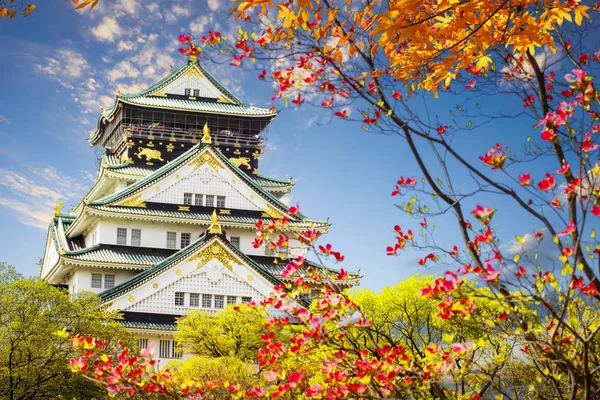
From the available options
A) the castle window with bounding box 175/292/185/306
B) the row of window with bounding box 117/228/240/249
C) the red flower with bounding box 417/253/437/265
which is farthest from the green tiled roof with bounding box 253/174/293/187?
the red flower with bounding box 417/253/437/265

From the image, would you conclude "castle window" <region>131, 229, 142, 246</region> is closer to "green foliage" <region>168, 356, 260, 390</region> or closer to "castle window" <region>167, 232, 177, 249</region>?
"castle window" <region>167, 232, 177, 249</region>

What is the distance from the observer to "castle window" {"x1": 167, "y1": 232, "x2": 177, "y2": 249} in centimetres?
3894

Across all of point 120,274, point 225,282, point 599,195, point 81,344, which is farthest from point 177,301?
point 599,195

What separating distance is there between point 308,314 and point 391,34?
3084 mm

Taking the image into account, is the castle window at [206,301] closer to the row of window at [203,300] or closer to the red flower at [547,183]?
the row of window at [203,300]

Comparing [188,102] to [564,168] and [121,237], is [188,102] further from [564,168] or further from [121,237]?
[564,168]

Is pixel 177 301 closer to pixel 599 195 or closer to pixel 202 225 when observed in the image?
pixel 202 225

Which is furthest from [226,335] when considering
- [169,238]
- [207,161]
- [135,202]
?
[207,161]

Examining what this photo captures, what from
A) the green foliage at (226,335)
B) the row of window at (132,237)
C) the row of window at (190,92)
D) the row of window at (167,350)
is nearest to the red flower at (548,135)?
the green foliage at (226,335)

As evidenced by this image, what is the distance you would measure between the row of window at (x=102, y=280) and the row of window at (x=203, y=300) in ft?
16.3

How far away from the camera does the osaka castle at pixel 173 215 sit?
110 ft

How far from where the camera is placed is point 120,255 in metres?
37.0

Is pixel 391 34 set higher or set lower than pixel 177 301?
lower

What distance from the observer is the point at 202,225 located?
3912cm
